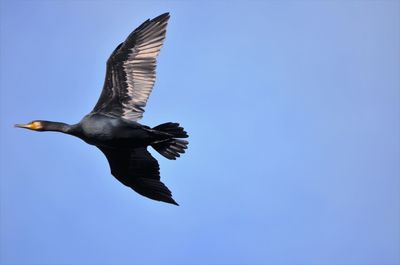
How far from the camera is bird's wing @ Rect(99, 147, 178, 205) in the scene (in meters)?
20.6

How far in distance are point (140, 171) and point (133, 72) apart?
2.54 m

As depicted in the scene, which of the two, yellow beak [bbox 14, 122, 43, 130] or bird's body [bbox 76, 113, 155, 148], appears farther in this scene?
yellow beak [bbox 14, 122, 43, 130]

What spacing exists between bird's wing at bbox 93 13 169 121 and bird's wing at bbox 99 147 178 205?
3.89 feet

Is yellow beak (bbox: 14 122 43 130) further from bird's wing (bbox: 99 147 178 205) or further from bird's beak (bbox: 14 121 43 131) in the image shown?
bird's wing (bbox: 99 147 178 205)

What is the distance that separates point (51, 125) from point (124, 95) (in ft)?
6.04

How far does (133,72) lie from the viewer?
781 inches

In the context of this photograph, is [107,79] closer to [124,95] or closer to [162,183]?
[124,95]

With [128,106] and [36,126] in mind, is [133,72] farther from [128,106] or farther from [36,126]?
[36,126]

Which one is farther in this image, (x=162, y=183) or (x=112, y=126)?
(x=162, y=183)

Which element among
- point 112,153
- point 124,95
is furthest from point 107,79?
point 112,153

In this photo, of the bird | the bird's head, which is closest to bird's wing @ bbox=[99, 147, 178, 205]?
the bird

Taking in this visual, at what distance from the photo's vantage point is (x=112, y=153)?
20.6 metres

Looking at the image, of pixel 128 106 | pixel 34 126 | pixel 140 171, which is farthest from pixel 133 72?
pixel 34 126

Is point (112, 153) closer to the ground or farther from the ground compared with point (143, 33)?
closer to the ground
